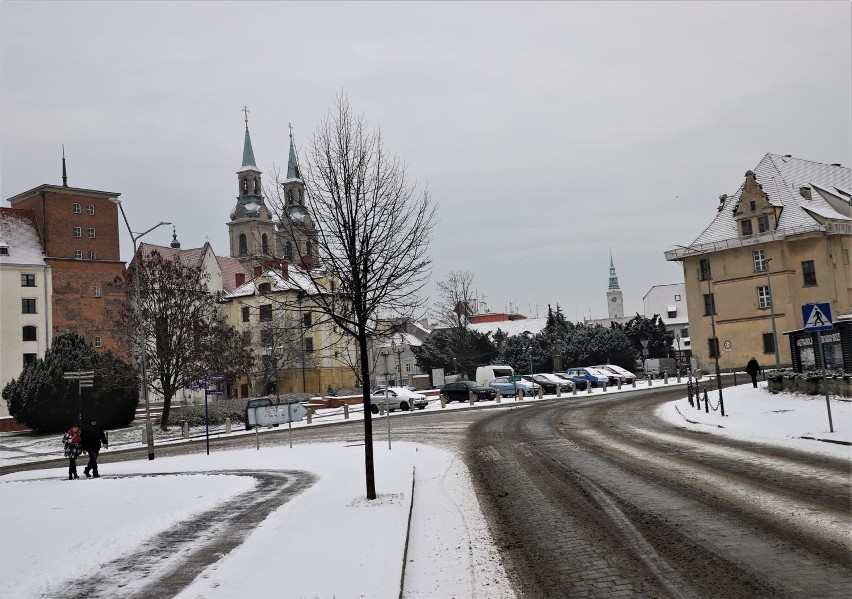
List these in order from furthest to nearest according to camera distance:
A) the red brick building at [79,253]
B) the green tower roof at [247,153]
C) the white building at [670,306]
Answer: the green tower roof at [247,153], the white building at [670,306], the red brick building at [79,253]

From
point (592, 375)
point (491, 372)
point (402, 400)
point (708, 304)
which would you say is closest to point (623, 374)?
point (592, 375)

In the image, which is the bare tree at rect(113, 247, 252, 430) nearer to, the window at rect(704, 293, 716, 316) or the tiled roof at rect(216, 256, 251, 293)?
the window at rect(704, 293, 716, 316)

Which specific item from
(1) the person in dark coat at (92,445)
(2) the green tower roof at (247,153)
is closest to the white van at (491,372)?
(1) the person in dark coat at (92,445)

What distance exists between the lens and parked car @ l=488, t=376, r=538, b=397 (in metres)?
52.4

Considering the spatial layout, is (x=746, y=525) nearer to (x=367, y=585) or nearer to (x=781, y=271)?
(x=367, y=585)

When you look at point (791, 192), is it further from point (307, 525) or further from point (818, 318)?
point (307, 525)

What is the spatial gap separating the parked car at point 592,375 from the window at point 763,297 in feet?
50.2

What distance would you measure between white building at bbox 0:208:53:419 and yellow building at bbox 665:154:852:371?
56788 mm

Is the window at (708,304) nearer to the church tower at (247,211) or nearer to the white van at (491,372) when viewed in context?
the white van at (491,372)

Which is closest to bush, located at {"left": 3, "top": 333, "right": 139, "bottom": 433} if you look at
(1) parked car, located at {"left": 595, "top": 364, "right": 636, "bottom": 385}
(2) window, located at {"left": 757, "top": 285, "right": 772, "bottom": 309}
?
(1) parked car, located at {"left": 595, "top": 364, "right": 636, "bottom": 385}

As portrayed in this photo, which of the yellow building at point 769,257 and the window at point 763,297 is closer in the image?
the yellow building at point 769,257

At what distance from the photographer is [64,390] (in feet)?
144

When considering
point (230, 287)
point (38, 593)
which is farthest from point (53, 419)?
point (230, 287)

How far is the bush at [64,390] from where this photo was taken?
43594mm
